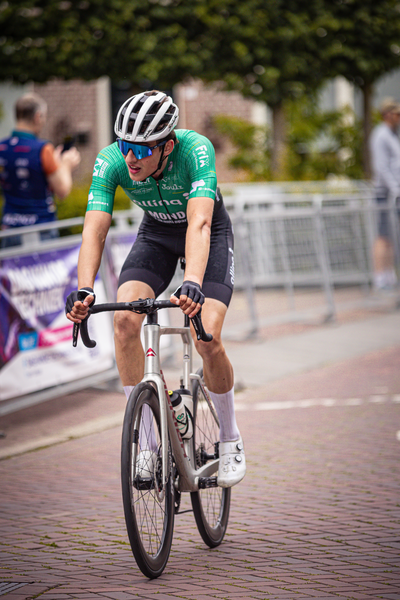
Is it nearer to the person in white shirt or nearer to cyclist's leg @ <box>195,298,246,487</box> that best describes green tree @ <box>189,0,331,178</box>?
the person in white shirt

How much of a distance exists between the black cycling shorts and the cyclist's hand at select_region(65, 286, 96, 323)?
0.54m

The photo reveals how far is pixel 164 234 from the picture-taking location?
175 inches

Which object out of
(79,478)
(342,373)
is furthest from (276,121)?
(79,478)

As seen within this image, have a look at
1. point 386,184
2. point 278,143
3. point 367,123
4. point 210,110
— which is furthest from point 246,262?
point 210,110

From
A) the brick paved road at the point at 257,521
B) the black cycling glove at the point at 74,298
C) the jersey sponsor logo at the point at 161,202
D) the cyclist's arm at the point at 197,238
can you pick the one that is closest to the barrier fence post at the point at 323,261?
the brick paved road at the point at 257,521

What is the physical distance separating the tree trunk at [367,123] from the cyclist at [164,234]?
13597 mm

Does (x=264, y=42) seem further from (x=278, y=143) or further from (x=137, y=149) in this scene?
(x=137, y=149)

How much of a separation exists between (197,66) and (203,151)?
1159cm

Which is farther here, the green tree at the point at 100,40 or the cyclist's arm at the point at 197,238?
the green tree at the point at 100,40

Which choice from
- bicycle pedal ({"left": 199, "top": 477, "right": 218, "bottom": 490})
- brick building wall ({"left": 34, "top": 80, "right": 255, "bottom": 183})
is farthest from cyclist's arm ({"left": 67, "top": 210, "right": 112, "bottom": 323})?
brick building wall ({"left": 34, "top": 80, "right": 255, "bottom": 183})

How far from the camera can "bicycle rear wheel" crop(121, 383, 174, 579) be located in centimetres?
354

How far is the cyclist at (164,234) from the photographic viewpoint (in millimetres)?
3852

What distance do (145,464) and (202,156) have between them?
1383 mm

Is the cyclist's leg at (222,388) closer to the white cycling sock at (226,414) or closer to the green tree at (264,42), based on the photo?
the white cycling sock at (226,414)
